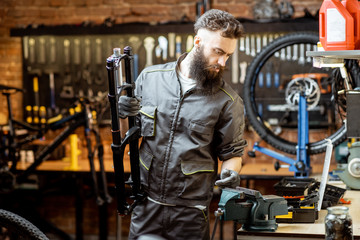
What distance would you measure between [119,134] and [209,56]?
61cm

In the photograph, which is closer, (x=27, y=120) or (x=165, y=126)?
(x=165, y=126)

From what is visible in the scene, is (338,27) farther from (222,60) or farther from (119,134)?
(119,134)

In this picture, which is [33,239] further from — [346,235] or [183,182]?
[346,235]

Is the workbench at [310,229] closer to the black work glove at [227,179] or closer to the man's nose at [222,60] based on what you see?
the black work glove at [227,179]

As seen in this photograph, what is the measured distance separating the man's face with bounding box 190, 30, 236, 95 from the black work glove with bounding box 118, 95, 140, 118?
15.6 inches

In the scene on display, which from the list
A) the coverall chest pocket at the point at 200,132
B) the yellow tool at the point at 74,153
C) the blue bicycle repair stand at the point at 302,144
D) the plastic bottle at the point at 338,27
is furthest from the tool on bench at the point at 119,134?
the yellow tool at the point at 74,153

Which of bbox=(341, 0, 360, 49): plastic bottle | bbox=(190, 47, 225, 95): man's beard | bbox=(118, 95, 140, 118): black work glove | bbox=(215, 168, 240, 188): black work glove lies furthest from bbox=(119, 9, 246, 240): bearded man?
bbox=(341, 0, 360, 49): plastic bottle

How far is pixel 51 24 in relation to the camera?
589cm

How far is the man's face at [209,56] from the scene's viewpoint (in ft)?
9.66

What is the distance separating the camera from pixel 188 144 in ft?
10.0

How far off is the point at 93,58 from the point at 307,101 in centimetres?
233

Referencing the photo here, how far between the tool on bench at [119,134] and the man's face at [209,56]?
35 centimetres

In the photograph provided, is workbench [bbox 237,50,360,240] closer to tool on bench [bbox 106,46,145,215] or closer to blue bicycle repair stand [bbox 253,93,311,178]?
tool on bench [bbox 106,46,145,215]

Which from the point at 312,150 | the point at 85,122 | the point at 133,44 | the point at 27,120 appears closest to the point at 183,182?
the point at 312,150
